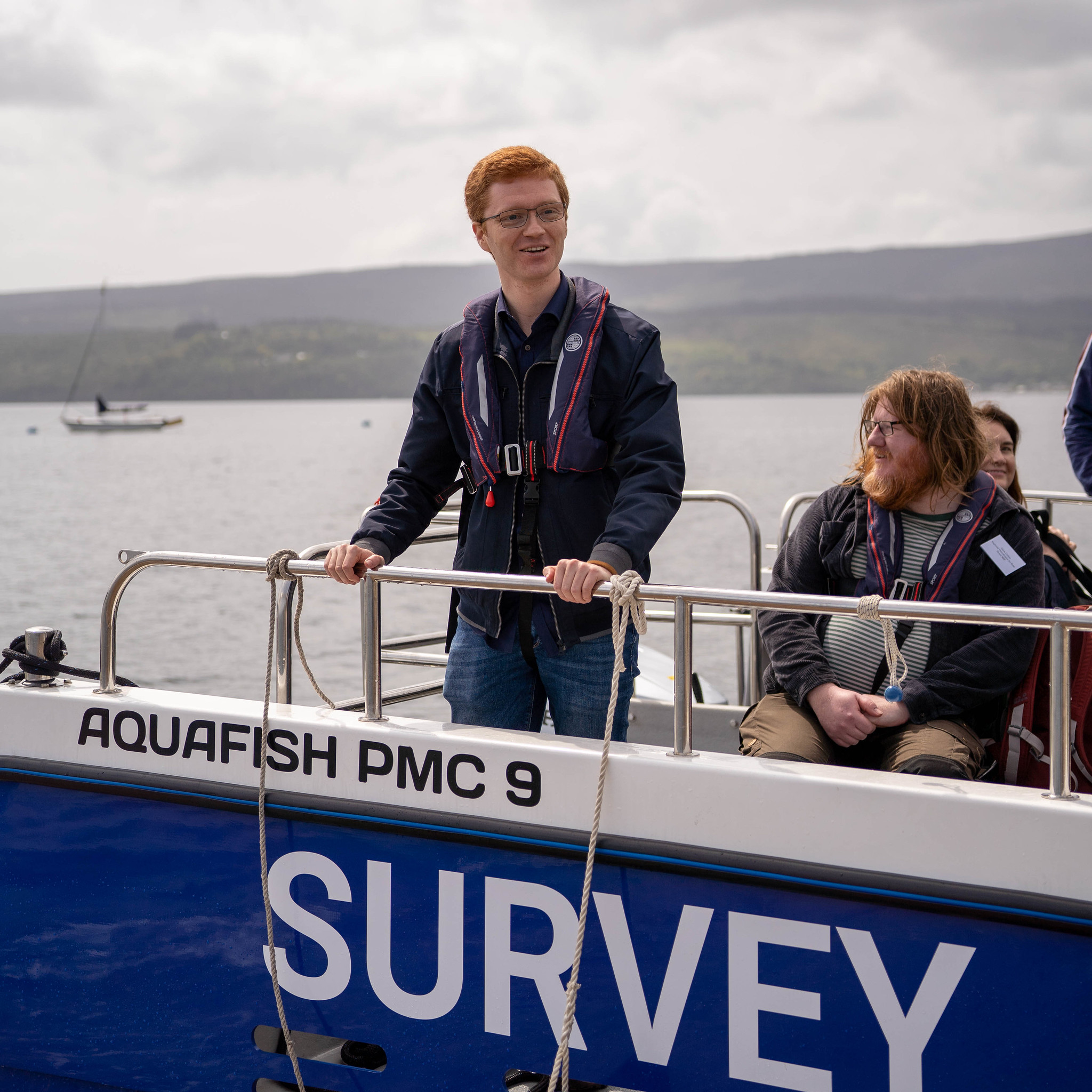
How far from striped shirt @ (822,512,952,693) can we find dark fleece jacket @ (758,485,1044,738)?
2 cm

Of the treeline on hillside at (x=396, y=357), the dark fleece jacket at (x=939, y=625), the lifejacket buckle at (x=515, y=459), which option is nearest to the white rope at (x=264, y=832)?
the lifejacket buckle at (x=515, y=459)

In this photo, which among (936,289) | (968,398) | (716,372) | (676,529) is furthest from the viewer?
(936,289)

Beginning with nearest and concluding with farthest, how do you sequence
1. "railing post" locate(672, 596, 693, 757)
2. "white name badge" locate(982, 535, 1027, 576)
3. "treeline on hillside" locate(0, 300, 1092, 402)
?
"railing post" locate(672, 596, 693, 757)
"white name badge" locate(982, 535, 1027, 576)
"treeline on hillside" locate(0, 300, 1092, 402)

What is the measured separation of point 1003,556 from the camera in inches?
112

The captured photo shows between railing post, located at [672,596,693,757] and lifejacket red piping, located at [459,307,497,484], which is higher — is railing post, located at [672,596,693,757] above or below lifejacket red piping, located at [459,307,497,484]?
below

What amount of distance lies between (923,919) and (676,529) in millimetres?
19587

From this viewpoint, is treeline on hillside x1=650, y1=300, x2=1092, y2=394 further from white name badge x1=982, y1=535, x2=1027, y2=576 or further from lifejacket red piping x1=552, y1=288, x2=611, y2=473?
lifejacket red piping x1=552, y1=288, x2=611, y2=473

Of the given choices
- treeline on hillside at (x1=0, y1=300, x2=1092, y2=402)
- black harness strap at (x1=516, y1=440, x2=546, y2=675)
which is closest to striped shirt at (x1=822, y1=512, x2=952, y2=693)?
black harness strap at (x1=516, y1=440, x2=546, y2=675)

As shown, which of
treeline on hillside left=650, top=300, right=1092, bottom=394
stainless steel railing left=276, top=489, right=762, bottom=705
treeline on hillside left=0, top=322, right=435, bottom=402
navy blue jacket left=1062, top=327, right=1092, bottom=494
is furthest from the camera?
treeline on hillside left=650, top=300, right=1092, bottom=394

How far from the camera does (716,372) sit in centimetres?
15575

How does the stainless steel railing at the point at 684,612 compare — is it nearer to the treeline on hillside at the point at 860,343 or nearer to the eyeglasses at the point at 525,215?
the eyeglasses at the point at 525,215

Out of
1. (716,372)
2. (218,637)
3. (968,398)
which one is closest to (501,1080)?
(968,398)

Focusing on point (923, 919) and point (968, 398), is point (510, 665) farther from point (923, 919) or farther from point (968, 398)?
point (968, 398)

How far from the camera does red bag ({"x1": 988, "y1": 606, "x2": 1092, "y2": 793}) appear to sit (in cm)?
270
